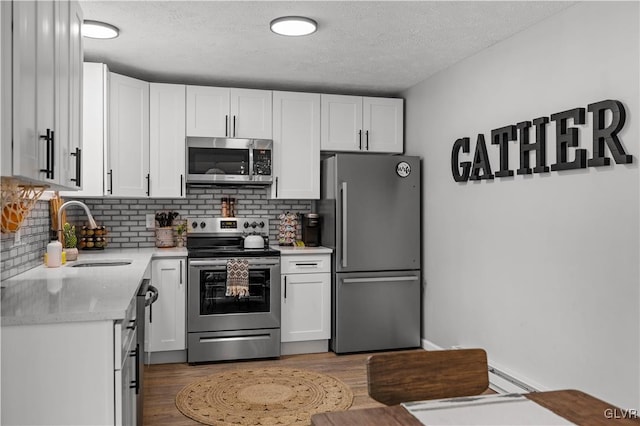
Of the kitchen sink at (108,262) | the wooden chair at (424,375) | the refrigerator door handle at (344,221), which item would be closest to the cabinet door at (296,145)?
the refrigerator door handle at (344,221)

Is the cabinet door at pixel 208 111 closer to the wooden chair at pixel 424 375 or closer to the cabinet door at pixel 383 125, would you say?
the cabinet door at pixel 383 125

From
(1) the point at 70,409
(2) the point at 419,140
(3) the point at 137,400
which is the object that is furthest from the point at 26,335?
(2) the point at 419,140

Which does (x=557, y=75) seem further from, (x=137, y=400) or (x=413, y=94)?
(x=137, y=400)

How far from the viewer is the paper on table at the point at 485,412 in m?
1.34

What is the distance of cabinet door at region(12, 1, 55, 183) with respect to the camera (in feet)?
5.58

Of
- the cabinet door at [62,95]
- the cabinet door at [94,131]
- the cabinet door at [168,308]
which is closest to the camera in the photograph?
the cabinet door at [62,95]

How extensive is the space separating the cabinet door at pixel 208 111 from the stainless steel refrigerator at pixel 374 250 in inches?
40.8

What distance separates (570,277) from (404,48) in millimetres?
1927

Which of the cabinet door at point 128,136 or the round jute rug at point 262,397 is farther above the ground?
the cabinet door at point 128,136

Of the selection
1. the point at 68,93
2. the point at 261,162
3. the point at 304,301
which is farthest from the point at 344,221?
the point at 68,93

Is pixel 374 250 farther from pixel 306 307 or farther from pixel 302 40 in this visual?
pixel 302 40

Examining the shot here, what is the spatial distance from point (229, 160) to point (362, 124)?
1.30m

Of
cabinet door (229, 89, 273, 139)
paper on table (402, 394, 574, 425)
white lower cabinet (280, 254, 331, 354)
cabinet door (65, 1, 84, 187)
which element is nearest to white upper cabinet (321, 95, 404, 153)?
cabinet door (229, 89, 273, 139)

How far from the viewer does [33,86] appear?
1864 millimetres
